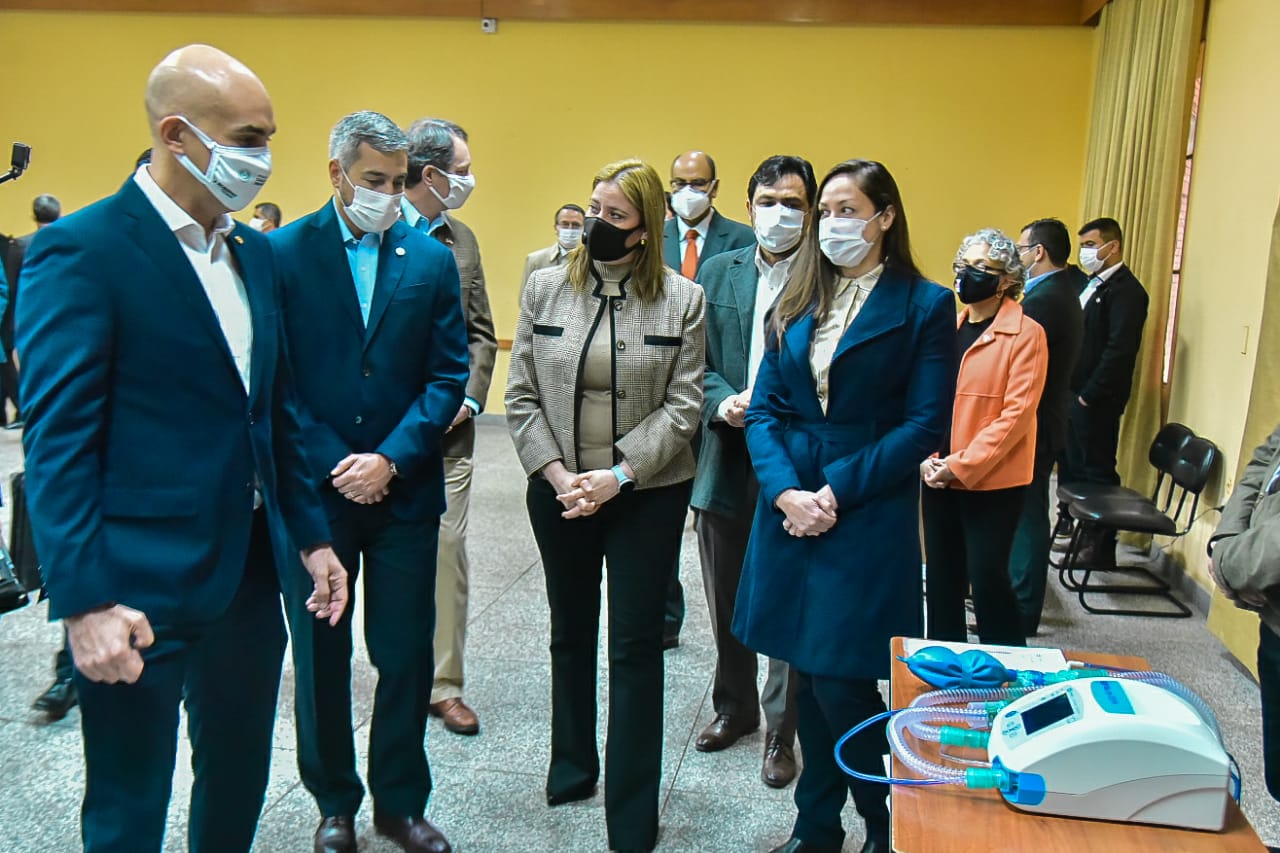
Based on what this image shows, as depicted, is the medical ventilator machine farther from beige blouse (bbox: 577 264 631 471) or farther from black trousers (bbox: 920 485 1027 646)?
black trousers (bbox: 920 485 1027 646)

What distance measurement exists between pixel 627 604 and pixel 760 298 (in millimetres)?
928

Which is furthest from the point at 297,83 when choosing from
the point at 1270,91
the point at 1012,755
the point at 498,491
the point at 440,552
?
the point at 1012,755

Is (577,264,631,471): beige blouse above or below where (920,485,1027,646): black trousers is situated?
above

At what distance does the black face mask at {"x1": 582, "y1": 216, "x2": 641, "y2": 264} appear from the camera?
2.11 meters

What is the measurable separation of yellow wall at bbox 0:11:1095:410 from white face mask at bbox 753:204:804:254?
4.97m

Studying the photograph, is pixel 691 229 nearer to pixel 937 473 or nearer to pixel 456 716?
pixel 937 473

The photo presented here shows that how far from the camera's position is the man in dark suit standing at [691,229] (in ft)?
11.3

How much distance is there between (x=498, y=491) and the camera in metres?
5.82

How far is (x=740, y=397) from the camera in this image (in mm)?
2457

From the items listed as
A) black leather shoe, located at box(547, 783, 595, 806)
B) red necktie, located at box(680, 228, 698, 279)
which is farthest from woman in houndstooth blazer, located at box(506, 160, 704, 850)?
red necktie, located at box(680, 228, 698, 279)

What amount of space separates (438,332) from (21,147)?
242cm

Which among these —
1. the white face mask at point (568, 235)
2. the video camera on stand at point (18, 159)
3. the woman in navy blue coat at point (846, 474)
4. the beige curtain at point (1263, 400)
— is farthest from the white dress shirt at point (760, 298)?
the white face mask at point (568, 235)

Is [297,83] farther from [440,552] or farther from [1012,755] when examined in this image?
[1012,755]

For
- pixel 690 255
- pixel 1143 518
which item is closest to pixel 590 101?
pixel 690 255
